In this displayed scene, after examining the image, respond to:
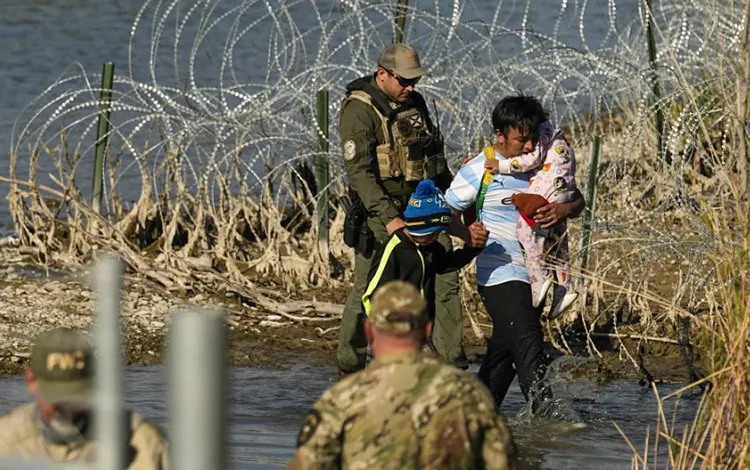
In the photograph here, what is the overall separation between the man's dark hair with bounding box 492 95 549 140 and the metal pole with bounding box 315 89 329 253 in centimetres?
285

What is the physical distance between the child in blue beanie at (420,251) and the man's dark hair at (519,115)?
0.42 m

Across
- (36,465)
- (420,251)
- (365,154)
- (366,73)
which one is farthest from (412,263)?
(366,73)

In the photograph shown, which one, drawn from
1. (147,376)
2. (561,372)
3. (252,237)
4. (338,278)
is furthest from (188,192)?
(561,372)

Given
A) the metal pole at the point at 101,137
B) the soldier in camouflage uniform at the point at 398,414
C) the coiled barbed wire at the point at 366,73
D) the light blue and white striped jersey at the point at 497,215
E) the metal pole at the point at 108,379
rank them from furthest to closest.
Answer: the metal pole at the point at 101,137 → the coiled barbed wire at the point at 366,73 → the light blue and white striped jersey at the point at 497,215 → the soldier in camouflage uniform at the point at 398,414 → the metal pole at the point at 108,379

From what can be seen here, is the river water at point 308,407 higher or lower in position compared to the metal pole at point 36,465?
lower

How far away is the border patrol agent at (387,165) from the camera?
23.7 ft

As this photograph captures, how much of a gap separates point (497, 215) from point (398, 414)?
297 cm

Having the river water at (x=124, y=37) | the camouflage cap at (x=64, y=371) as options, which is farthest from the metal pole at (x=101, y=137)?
the camouflage cap at (x=64, y=371)

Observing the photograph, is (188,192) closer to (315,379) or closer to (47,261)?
(47,261)

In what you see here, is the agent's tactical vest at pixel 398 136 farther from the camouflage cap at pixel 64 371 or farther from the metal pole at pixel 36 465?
the metal pole at pixel 36 465

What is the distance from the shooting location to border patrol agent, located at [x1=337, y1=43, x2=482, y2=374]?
23.7 ft

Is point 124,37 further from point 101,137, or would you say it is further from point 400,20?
point 400,20

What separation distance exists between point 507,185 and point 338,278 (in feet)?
9.49

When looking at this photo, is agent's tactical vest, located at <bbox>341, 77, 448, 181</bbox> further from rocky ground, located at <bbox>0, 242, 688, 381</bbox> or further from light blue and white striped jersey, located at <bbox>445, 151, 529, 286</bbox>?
rocky ground, located at <bbox>0, 242, 688, 381</bbox>
